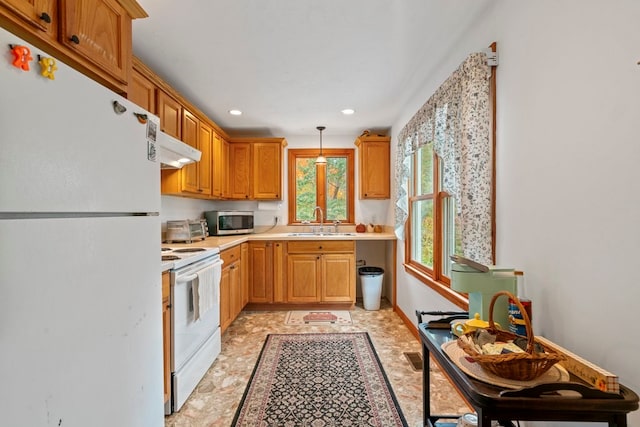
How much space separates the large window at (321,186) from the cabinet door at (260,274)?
81cm

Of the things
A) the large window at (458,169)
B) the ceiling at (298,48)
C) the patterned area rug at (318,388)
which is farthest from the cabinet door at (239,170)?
the large window at (458,169)

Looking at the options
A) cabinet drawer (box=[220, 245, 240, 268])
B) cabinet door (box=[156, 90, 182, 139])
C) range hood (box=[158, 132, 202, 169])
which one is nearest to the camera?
range hood (box=[158, 132, 202, 169])

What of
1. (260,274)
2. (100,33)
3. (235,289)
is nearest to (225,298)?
(235,289)

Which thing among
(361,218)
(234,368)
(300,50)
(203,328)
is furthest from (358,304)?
(300,50)

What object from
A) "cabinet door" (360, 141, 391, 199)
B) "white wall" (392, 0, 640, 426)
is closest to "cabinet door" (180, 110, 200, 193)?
"cabinet door" (360, 141, 391, 199)

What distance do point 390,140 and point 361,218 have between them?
1.15m

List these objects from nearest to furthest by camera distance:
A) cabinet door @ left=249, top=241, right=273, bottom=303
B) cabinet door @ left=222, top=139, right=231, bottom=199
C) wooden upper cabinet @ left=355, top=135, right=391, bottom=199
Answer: cabinet door @ left=249, top=241, right=273, bottom=303
cabinet door @ left=222, top=139, right=231, bottom=199
wooden upper cabinet @ left=355, top=135, right=391, bottom=199

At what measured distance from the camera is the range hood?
186 cm

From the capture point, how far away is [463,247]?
1.68 m

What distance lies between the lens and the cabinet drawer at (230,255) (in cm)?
278

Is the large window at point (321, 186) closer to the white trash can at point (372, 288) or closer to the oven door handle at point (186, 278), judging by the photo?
the white trash can at point (372, 288)

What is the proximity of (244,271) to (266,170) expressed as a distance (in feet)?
4.51

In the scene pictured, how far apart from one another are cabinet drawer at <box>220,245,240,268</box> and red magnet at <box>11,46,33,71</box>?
7.01 ft

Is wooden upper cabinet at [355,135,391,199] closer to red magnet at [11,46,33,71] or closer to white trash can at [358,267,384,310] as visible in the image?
white trash can at [358,267,384,310]
